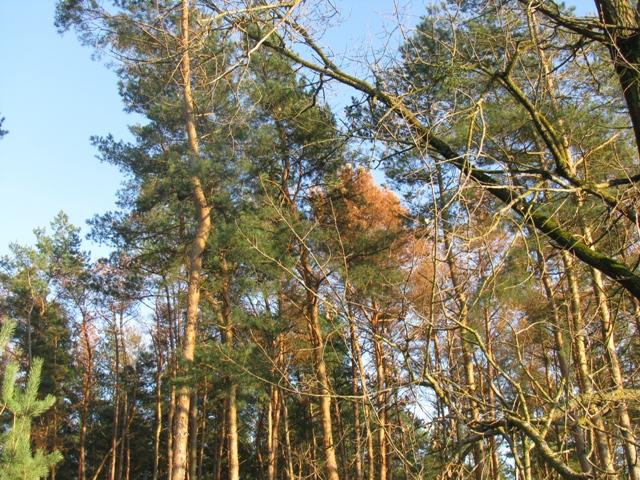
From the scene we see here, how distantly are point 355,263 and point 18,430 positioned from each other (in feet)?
23.8

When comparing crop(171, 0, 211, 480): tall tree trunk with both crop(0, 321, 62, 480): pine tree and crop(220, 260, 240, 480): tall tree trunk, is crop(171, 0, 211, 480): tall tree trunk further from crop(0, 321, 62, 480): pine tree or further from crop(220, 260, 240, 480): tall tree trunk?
crop(0, 321, 62, 480): pine tree

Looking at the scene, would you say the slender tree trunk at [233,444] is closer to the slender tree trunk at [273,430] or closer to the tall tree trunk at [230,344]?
the tall tree trunk at [230,344]

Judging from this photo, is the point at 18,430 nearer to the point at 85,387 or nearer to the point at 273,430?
the point at 273,430

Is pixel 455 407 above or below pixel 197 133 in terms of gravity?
below

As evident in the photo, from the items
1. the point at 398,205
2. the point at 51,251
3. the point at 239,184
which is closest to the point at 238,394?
the point at 239,184

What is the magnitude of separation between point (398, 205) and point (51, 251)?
643 inches

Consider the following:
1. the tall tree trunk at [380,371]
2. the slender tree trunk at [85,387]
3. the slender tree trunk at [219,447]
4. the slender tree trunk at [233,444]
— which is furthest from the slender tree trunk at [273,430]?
the tall tree trunk at [380,371]

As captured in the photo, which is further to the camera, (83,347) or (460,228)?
(83,347)

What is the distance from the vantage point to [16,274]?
24406 mm

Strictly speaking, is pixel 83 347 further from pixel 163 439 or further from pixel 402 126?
pixel 402 126

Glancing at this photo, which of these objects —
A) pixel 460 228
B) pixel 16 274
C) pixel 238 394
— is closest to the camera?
pixel 460 228

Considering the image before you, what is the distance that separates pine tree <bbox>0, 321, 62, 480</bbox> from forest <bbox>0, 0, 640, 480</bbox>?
0.07 ft

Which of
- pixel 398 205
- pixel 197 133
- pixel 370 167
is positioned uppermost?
pixel 197 133

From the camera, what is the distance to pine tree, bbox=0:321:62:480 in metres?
5.65
